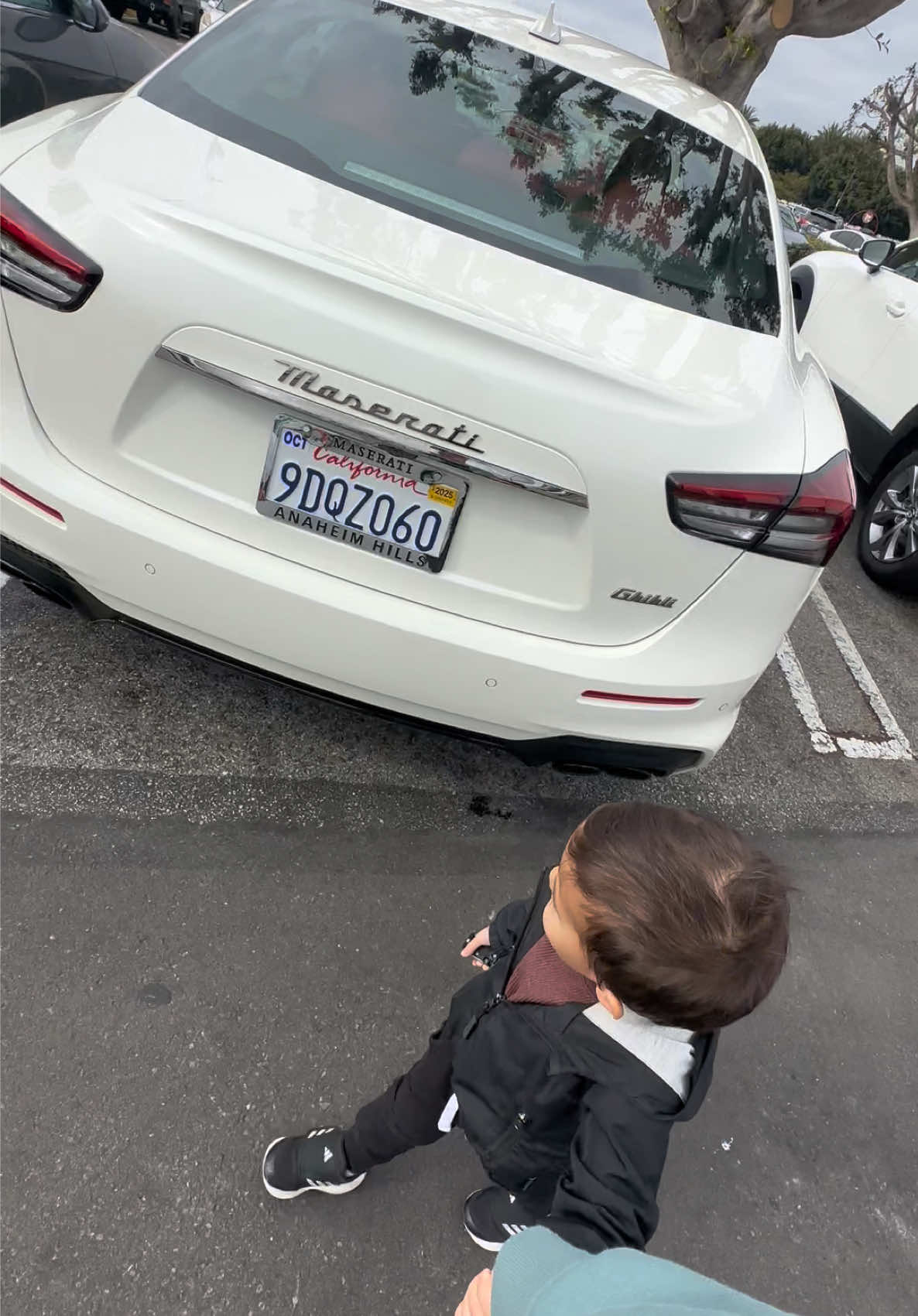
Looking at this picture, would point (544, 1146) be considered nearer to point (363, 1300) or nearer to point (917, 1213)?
point (363, 1300)

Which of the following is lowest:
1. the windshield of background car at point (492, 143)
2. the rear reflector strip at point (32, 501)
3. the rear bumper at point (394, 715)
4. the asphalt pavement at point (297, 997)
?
the asphalt pavement at point (297, 997)

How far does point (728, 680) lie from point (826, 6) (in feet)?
26.8

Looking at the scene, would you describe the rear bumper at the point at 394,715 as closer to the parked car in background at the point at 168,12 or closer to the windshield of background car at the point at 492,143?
the windshield of background car at the point at 492,143

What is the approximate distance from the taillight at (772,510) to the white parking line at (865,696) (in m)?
1.59

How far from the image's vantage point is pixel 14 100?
481 centimetres

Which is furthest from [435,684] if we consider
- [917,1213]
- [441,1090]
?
[917,1213]

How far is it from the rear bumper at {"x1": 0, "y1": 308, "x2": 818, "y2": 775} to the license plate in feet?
0.34

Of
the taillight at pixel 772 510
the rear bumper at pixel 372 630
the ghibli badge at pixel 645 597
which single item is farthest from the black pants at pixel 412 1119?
the taillight at pixel 772 510

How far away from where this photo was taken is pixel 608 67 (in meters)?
2.74

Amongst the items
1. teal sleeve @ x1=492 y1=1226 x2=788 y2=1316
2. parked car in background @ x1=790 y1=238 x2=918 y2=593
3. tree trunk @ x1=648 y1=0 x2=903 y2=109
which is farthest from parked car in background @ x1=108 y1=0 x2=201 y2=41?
teal sleeve @ x1=492 y1=1226 x2=788 y2=1316

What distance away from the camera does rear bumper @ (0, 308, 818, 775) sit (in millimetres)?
1845

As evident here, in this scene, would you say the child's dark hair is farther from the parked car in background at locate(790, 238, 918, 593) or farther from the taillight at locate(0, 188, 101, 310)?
the parked car in background at locate(790, 238, 918, 593)

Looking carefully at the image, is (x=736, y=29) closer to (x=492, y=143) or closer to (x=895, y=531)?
(x=895, y=531)

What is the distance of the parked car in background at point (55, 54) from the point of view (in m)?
4.73
